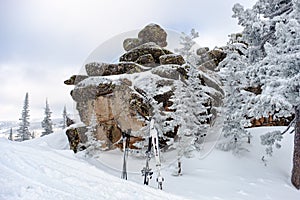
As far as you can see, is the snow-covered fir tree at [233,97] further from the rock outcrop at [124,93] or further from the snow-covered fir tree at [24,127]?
the snow-covered fir tree at [24,127]

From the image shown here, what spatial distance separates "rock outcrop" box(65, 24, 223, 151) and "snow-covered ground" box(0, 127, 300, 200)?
372 centimetres

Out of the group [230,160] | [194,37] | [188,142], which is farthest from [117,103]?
[194,37]

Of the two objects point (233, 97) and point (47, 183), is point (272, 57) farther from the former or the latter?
point (47, 183)

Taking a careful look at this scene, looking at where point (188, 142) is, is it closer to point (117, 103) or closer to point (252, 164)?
point (252, 164)

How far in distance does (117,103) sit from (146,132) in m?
3.88

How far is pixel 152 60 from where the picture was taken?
63.0 ft

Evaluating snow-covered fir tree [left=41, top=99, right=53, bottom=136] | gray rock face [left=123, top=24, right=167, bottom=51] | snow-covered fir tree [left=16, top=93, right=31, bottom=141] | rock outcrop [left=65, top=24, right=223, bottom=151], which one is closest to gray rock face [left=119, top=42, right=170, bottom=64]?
rock outcrop [left=65, top=24, right=223, bottom=151]

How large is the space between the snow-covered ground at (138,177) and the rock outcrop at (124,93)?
3.72m

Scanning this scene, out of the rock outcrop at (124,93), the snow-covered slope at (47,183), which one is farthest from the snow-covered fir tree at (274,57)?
the snow-covered slope at (47,183)

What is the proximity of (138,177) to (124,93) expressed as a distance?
6631 mm

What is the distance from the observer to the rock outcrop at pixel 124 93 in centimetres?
1544

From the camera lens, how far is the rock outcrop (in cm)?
1544

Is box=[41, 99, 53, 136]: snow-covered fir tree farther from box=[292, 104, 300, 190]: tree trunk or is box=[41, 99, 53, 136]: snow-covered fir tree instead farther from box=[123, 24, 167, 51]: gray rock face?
box=[292, 104, 300, 190]: tree trunk

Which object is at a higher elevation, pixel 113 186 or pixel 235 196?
pixel 113 186
